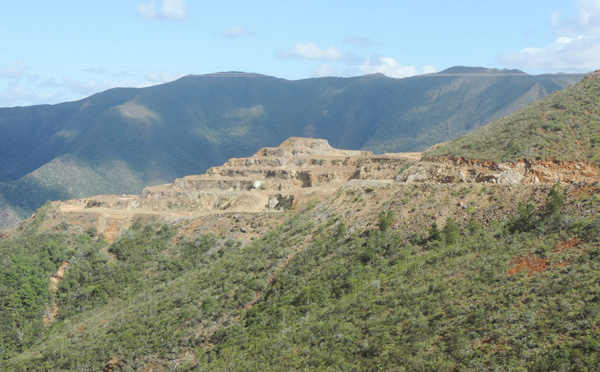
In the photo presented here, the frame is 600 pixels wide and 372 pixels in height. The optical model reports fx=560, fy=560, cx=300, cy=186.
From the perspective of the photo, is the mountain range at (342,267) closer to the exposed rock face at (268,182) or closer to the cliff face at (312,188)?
the cliff face at (312,188)

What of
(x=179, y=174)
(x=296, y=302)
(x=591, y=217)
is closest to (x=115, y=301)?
(x=296, y=302)

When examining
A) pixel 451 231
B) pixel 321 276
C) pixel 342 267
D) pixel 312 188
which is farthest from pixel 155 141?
pixel 451 231

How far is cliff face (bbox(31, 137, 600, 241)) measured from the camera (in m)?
35.8

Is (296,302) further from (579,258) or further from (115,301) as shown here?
(115,301)

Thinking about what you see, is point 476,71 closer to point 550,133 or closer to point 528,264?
point 550,133

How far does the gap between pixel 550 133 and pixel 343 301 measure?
85.4 feet

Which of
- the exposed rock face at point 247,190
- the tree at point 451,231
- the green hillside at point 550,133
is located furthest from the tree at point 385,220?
the exposed rock face at point 247,190

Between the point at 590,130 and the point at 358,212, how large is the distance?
2001cm

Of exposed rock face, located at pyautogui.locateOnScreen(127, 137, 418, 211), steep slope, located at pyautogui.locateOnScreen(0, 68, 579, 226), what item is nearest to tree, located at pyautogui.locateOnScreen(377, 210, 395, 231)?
exposed rock face, located at pyautogui.locateOnScreen(127, 137, 418, 211)

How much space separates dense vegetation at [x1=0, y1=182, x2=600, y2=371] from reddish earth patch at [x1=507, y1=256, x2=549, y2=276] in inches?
3.0

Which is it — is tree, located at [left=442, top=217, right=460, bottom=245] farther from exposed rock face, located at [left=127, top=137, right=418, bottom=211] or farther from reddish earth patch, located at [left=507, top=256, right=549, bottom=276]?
exposed rock face, located at [left=127, top=137, right=418, bottom=211]

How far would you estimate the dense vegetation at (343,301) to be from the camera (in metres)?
20.9

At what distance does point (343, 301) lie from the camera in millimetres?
29688

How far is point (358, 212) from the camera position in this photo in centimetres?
4044
